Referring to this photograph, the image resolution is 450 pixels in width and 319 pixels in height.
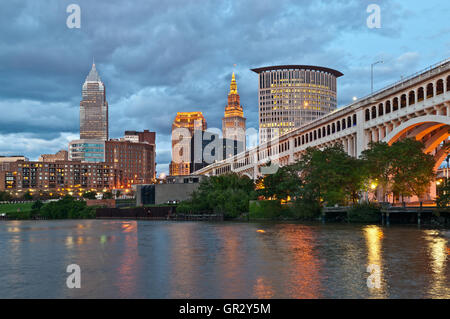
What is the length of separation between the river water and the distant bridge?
25.8 m

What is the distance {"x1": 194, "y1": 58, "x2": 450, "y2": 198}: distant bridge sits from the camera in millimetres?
66663

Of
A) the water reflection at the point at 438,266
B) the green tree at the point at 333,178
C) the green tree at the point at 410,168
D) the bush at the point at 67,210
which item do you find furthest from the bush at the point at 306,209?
the bush at the point at 67,210

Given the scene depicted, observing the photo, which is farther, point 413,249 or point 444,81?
point 444,81

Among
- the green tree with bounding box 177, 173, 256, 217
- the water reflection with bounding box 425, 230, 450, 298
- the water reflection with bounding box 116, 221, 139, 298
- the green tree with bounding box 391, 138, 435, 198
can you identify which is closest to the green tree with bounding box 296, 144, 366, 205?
the green tree with bounding box 391, 138, 435, 198

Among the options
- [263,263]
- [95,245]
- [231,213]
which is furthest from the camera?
[231,213]

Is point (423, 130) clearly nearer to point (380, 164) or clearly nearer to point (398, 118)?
point (398, 118)

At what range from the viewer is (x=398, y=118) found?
76.1 metres

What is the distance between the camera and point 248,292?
25.1 m

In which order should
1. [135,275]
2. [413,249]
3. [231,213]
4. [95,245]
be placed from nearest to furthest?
1. [135,275]
2. [413,249]
3. [95,245]
4. [231,213]

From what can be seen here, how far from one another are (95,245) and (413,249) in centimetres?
3464

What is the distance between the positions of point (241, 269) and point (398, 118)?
54202 millimetres

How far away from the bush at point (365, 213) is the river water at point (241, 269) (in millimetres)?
25848
